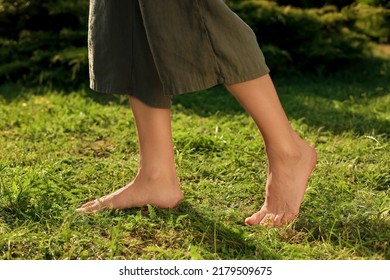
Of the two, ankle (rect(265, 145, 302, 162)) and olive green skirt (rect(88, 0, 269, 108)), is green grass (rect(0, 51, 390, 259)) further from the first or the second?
olive green skirt (rect(88, 0, 269, 108))

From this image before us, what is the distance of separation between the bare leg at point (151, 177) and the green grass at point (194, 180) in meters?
0.05

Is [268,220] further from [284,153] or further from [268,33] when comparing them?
[268,33]

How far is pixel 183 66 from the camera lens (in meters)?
2.39

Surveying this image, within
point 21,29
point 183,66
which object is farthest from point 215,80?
point 21,29

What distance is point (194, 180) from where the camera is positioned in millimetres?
3109

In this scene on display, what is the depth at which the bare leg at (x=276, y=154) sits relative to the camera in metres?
2.45

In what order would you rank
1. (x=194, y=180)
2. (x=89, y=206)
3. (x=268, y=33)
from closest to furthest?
(x=89, y=206)
(x=194, y=180)
(x=268, y=33)

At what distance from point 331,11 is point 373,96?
1758 millimetres

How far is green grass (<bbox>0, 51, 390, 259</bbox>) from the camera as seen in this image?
234 cm

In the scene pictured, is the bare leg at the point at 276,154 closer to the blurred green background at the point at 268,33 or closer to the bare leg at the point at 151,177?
the bare leg at the point at 151,177

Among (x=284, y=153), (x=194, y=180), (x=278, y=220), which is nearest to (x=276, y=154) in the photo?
(x=284, y=153)

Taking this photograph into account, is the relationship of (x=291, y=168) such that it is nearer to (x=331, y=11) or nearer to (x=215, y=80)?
(x=215, y=80)

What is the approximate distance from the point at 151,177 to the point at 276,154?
1.61 ft

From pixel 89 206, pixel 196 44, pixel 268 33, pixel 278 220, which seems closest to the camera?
pixel 196 44
